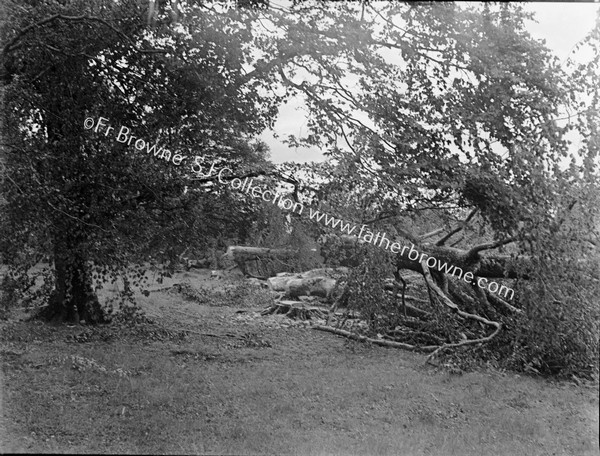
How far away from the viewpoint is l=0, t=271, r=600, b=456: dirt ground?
14.3 ft

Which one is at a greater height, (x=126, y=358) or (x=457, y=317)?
(x=457, y=317)

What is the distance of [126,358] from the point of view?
6000 millimetres

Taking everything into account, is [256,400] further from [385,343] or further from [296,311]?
[296,311]

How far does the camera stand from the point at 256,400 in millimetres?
5254

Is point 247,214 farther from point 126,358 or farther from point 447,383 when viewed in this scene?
point 447,383

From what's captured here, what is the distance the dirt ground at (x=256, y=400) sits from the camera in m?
4.37

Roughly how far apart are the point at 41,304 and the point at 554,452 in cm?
580

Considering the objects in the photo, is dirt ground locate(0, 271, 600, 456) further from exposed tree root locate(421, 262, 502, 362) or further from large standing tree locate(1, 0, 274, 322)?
large standing tree locate(1, 0, 274, 322)

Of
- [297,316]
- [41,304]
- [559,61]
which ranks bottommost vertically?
[41,304]

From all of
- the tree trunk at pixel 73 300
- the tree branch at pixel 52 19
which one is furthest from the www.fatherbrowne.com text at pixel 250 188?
the tree trunk at pixel 73 300

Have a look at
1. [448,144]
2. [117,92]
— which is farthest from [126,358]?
[448,144]

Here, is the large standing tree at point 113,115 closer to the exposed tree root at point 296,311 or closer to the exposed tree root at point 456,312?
the exposed tree root at point 456,312

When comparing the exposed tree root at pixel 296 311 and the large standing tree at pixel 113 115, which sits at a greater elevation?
the large standing tree at pixel 113 115

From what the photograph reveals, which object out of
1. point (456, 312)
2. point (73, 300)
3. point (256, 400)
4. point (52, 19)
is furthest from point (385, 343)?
point (52, 19)
